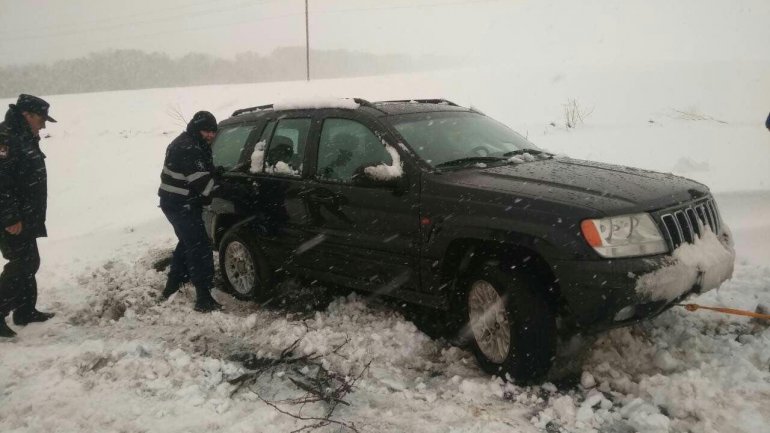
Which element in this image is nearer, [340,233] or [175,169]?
[340,233]

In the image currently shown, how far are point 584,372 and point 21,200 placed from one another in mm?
4674

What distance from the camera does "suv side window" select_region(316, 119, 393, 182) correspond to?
4141mm

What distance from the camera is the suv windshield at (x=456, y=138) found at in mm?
4051

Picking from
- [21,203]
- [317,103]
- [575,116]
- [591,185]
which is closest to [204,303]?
[21,203]

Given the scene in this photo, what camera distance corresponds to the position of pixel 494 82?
2311 centimetres

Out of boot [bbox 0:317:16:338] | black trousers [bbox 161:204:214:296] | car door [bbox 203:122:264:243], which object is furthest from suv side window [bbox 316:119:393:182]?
boot [bbox 0:317:16:338]

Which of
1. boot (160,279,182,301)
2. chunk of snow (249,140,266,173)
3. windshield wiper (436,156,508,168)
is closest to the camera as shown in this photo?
windshield wiper (436,156,508,168)

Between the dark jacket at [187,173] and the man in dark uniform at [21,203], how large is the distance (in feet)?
3.33

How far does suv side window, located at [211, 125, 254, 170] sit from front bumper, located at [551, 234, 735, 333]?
3.35 m

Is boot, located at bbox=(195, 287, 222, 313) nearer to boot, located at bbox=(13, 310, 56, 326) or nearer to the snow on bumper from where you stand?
boot, located at bbox=(13, 310, 56, 326)

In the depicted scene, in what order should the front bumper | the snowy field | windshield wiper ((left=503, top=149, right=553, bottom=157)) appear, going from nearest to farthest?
1. the front bumper
2. the snowy field
3. windshield wiper ((left=503, top=149, right=553, bottom=157))

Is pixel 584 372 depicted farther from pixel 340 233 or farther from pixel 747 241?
pixel 747 241

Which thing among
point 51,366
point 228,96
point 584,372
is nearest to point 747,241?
point 584,372

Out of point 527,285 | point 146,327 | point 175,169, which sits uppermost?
point 175,169
